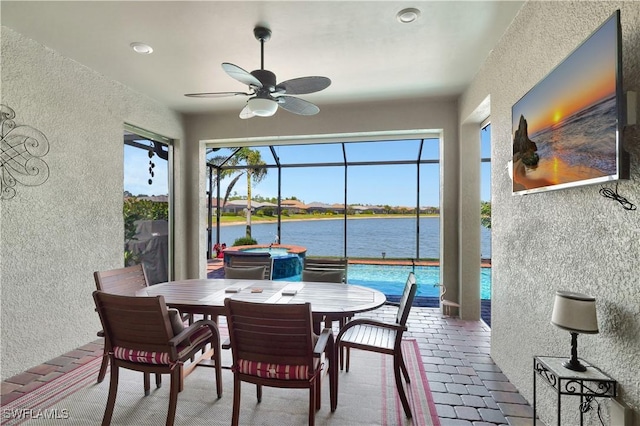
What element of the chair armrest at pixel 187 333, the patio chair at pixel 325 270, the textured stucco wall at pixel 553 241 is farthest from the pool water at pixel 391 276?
the chair armrest at pixel 187 333

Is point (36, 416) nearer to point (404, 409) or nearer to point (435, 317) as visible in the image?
point (404, 409)

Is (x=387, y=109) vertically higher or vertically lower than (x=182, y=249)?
higher

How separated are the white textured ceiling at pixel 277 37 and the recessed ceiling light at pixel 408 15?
0.18ft

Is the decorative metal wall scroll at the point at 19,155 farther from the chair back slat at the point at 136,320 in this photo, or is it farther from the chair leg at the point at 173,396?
the chair leg at the point at 173,396

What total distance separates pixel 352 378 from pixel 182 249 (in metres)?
3.42

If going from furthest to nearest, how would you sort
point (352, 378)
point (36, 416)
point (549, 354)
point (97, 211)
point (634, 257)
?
point (97, 211) → point (352, 378) → point (36, 416) → point (549, 354) → point (634, 257)

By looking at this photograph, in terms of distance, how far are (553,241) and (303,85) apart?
204 cm

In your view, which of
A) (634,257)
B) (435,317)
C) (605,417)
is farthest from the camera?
(435,317)

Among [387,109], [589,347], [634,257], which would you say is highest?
[387,109]

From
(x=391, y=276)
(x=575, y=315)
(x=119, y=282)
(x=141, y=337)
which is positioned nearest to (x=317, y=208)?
(x=391, y=276)

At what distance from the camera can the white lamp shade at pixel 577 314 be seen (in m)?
1.37

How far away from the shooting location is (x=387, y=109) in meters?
4.33

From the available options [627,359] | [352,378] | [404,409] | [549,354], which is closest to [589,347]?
[627,359]

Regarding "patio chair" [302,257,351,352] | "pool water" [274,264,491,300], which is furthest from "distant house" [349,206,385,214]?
"patio chair" [302,257,351,352]
